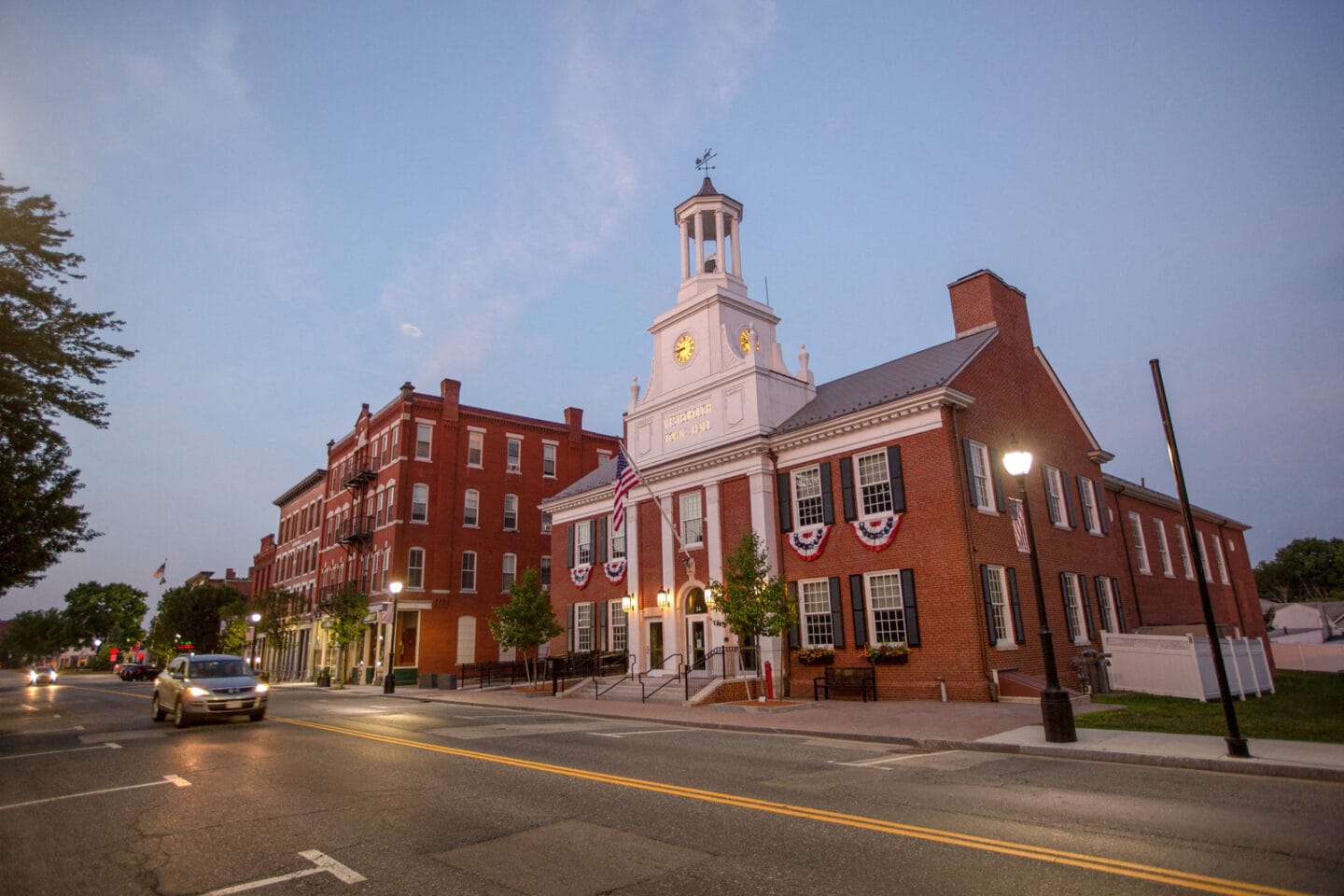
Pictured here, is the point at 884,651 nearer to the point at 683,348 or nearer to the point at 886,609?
the point at 886,609

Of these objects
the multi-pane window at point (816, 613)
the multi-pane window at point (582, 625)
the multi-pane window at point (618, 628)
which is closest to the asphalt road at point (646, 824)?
the multi-pane window at point (816, 613)

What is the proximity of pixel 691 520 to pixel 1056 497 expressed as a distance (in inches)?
535

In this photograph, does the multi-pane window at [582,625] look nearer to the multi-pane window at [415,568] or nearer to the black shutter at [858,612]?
the multi-pane window at [415,568]

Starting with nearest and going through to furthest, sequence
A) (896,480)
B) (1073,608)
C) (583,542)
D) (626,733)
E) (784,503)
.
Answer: (626,733)
(896,480)
(1073,608)
(784,503)
(583,542)

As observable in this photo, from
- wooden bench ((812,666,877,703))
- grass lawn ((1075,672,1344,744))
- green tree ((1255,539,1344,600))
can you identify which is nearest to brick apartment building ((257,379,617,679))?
wooden bench ((812,666,877,703))

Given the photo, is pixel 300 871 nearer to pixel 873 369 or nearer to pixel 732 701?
pixel 732 701

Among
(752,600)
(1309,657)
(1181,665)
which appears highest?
(752,600)

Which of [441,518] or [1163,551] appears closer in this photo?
[1163,551]

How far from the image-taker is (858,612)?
22.2m

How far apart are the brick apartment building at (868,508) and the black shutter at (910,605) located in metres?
0.05

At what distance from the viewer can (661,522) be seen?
96.5 ft

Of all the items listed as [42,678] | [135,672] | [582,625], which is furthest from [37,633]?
[582,625]

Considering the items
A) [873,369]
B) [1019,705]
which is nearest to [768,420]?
[873,369]

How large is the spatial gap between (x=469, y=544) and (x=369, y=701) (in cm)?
1689
